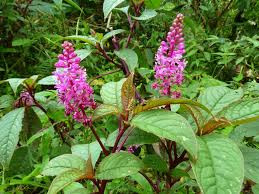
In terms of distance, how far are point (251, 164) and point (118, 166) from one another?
350mm

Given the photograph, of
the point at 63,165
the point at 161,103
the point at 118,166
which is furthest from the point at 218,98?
the point at 63,165

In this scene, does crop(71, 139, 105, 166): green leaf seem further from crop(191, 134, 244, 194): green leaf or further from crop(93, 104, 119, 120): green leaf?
crop(191, 134, 244, 194): green leaf

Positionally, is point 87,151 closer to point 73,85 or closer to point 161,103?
point 73,85

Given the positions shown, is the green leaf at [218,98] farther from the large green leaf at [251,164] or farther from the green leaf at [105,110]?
the green leaf at [105,110]

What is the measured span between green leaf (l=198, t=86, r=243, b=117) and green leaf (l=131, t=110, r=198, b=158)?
0.71 ft

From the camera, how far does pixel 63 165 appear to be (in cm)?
110

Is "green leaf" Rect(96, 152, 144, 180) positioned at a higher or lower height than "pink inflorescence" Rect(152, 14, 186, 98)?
lower

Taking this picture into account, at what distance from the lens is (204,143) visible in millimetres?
997

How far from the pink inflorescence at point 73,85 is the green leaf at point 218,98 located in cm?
32

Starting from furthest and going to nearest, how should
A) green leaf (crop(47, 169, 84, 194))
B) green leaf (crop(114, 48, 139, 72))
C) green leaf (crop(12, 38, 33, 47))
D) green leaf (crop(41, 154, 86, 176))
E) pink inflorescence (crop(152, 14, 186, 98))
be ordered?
green leaf (crop(12, 38, 33, 47)) → green leaf (crop(114, 48, 139, 72)) → pink inflorescence (crop(152, 14, 186, 98)) → green leaf (crop(41, 154, 86, 176)) → green leaf (crop(47, 169, 84, 194))

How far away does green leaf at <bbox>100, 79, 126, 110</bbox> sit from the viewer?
1176 millimetres

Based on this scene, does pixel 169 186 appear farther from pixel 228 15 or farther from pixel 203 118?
pixel 228 15

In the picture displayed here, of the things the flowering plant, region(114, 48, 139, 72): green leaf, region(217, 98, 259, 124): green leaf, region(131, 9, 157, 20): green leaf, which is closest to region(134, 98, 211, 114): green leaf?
the flowering plant

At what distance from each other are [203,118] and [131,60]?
0.61m
